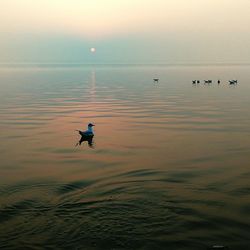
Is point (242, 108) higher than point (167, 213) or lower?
higher

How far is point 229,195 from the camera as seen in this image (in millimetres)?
17156

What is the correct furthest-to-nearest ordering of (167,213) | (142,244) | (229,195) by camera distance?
(229,195) < (167,213) < (142,244)

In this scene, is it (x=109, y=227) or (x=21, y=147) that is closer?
(x=109, y=227)

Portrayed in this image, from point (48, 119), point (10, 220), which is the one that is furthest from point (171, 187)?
point (48, 119)

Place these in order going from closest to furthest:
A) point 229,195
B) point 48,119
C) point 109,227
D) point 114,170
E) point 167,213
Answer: point 109,227 → point 167,213 → point 229,195 → point 114,170 → point 48,119

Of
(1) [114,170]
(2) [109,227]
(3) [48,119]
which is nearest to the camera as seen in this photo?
(2) [109,227]

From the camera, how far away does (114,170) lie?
21188 mm

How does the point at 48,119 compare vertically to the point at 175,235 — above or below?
above

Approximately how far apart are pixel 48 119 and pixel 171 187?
80.0 feet

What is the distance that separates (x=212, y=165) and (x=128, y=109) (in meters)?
26.9

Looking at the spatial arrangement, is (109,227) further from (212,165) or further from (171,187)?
(212,165)

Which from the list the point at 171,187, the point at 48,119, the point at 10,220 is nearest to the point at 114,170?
the point at 171,187

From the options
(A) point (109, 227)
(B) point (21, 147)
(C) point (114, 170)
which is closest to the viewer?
(A) point (109, 227)

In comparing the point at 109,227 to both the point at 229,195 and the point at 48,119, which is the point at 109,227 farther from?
the point at 48,119
